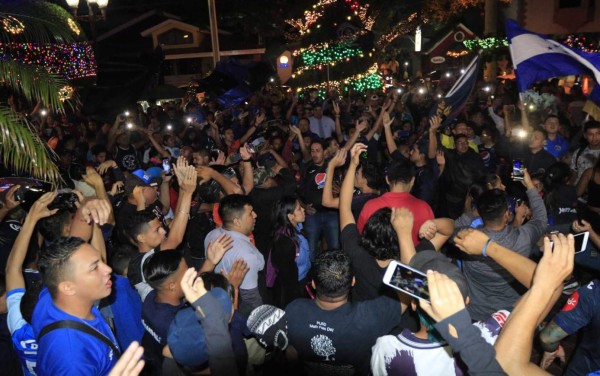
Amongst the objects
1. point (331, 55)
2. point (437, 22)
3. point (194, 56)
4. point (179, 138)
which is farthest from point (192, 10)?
point (179, 138)

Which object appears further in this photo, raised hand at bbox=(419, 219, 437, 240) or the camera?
the camera

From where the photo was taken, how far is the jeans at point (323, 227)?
693 cm

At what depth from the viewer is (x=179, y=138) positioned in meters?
11.9

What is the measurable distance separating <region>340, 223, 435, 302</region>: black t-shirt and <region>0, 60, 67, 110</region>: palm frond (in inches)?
133

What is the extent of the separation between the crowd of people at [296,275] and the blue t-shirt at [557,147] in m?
0.98

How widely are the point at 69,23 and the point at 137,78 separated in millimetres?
4562

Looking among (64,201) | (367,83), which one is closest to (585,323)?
(64,201)

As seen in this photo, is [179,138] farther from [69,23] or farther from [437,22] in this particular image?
[437,22]

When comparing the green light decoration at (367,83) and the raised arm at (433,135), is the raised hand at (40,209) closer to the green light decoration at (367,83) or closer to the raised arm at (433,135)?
the raised arm at (433,135)

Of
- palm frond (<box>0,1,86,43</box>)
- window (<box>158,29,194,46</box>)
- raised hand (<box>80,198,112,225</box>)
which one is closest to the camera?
raised hand (<box>80,198,112,225</box>)

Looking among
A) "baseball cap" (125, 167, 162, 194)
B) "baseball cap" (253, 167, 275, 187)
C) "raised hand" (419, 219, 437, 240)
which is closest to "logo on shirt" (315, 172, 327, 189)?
"baseball cap" (253, 167, 275, 187)

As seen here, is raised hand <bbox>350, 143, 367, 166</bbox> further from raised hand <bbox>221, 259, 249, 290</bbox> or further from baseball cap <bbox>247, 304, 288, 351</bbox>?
baseball cap <bbox>247, 304, 288, 351</bbox>

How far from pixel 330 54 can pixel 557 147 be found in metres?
13.7

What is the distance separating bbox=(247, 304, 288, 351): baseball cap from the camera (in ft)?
A: 10.00
